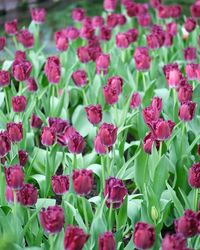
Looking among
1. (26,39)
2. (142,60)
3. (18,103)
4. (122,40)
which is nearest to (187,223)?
(18,103)

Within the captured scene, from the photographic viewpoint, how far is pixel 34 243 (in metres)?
2.05

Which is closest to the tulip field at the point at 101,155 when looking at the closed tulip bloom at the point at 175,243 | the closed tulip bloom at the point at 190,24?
the closed tulip bloom at the point at 175,243

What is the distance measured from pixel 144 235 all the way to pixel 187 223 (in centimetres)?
14

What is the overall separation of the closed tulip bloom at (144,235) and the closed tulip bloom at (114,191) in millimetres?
239

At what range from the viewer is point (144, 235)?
1678 mm

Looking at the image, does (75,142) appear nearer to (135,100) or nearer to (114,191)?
(114,191)

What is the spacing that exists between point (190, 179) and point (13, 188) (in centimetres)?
54

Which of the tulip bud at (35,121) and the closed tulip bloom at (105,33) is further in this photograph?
the closed tulip bloom at (105,33)

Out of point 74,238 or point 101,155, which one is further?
point 101,155

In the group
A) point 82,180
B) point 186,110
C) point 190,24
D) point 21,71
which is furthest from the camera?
point 190,24

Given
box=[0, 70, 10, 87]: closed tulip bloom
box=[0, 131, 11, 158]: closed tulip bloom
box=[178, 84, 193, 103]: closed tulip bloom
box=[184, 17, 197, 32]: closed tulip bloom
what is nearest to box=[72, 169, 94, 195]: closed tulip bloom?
box=[0, 131, 11, 158]: closed tulip bloom

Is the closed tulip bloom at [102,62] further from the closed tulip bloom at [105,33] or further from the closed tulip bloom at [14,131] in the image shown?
the closed tulip bloom at [14,131]

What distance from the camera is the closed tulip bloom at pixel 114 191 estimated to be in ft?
6.28

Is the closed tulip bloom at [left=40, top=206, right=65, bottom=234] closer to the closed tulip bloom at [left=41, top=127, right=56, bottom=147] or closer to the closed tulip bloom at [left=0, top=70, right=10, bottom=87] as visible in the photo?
the closed tulip bloom at [left=41, top=127, right=56, bottom=147]
